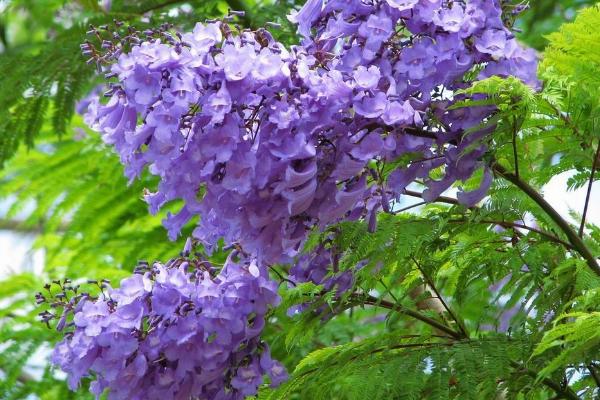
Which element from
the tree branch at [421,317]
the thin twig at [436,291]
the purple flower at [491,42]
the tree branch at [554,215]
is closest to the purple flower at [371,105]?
the purple flower at [491,42]

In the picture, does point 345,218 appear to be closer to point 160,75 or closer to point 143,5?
point 160,75

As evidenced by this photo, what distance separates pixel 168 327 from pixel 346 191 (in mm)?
472

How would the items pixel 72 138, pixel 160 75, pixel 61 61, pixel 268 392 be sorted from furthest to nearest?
pixel 72 138 → pixel 61 61 → pixel 268 392 → pixel 160 75

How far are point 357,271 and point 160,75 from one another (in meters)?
0.65

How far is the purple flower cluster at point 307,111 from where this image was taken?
73.9 inches

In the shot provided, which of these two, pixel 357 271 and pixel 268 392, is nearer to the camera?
pixel 357 271

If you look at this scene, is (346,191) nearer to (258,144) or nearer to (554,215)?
(258,144)

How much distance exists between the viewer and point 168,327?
2201 mm

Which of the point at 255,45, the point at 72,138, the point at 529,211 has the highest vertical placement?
the point at 72,138

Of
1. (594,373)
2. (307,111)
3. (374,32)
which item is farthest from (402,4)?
(594,373)

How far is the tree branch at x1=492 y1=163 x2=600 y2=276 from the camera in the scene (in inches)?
86.0

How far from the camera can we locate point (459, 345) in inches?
91.4

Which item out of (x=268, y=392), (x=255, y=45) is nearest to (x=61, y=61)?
(x=268, y=392)

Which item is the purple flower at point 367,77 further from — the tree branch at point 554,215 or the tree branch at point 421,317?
the tree branch at point 421,317
